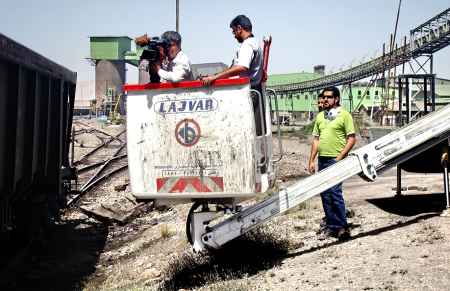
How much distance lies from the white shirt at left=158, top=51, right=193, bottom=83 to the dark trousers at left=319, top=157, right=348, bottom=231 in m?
1.96

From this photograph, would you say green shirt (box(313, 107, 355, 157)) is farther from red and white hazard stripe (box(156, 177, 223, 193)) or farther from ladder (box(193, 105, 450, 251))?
red and white hazard stripe (box(156, 177, 223, 193))

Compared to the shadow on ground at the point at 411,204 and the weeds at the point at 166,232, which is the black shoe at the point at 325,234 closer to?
the shadow on ground at the point at 411,204

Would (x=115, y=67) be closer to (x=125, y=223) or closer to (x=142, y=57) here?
(x=125, y=223)

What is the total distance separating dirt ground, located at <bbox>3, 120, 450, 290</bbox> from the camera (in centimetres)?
448

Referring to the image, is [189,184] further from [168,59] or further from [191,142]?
[168,59]

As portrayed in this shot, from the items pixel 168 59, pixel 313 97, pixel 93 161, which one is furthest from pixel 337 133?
pixel 313 97

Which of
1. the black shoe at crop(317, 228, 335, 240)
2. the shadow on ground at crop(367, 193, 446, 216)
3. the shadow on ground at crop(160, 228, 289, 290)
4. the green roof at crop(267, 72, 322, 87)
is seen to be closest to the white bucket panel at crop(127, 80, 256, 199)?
the shadow on ground at crop(160, 228, 289, 290)

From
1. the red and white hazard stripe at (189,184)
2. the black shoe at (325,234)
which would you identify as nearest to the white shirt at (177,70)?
the red and white hazard stripe at (189,184)

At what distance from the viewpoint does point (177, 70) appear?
4.72 meters

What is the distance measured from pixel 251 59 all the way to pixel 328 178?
1390 millimetres

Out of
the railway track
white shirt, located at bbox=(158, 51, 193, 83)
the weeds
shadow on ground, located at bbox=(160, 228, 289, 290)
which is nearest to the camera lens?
white shirt, located at bbox=(158, 51, 193, 83)

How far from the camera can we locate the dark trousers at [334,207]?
5523 mm

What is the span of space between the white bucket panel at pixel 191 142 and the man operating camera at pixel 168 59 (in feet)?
0.79

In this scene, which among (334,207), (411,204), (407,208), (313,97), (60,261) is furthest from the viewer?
(313,97)
